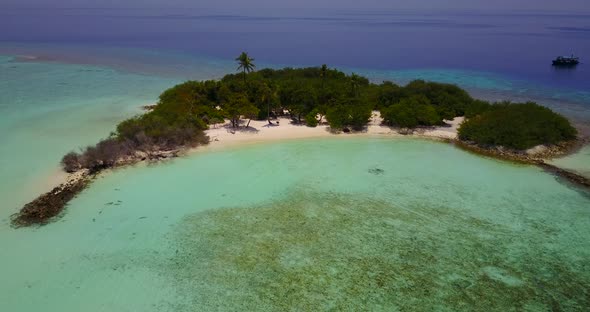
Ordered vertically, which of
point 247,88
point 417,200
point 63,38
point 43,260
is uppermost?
point 63,38

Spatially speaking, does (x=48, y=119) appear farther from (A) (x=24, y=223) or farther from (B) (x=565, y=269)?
(B) (x=565, y=269)

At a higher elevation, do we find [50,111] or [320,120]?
[320,120]

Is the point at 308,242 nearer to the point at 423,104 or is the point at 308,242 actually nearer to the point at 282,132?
the point at 282,132

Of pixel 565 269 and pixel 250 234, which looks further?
pixel 250 234

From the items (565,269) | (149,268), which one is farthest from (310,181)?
(565,269)

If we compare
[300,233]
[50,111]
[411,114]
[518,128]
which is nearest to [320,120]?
[411,114]

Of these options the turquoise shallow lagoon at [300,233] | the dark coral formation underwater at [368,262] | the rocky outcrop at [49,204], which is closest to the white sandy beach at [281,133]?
the turquoise shallow lagoon at [300,233]

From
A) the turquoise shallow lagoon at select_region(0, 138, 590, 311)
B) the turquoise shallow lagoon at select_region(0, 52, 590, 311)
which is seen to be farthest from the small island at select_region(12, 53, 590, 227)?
the turquoise shallow lagoon at select_region(0, 138, 590, 311)
